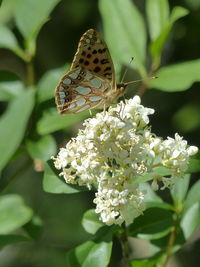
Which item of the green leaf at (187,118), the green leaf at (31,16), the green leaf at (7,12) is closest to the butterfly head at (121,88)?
the green leaf at (31,16)

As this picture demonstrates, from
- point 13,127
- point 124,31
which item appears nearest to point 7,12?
point 124,31

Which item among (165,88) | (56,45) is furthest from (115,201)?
(56,45)

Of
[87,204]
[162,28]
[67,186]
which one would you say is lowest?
[87,204]

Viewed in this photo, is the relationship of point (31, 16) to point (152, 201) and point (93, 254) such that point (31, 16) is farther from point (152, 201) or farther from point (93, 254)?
point (93, 254)

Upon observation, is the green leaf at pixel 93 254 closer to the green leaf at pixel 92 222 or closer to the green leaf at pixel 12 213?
the green leaf at pixel 92 222

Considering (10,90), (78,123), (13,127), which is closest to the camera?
(13,127)

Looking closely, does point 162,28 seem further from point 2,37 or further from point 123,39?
point 2,37
